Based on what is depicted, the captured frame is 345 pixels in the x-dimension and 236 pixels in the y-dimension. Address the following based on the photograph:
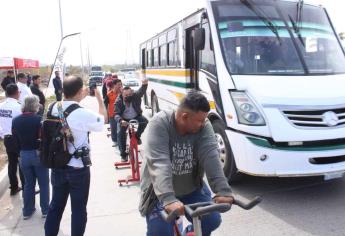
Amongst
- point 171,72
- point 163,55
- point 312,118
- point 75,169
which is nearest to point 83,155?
point 75,169

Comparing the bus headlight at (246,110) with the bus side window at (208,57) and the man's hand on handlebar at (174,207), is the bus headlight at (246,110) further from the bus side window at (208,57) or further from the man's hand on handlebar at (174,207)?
the man's hand on handlebar at (174,207)

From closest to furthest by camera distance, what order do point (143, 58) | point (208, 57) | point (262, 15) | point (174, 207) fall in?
1. point (174, 207)
2. point (262, 15)
3. point (208, 57)
4. point (143, 58)

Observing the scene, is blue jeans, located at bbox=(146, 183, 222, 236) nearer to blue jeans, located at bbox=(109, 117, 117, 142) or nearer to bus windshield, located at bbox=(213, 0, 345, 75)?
bus windshield, located at bbox=(213, 0, 345, 75)

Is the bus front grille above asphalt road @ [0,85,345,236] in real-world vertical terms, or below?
above

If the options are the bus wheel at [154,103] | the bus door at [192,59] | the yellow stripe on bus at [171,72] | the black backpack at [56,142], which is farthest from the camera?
the bus wheel at [154,103]

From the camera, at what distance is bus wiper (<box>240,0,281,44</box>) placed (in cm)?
587

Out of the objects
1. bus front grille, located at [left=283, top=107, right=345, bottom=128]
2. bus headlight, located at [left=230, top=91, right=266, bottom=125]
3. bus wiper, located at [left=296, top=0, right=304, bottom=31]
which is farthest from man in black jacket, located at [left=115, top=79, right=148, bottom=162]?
bus front grille, located at [left=283, top=107, right=345, bottom=128]

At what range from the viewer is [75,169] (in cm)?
370

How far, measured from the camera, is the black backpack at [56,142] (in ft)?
11.9

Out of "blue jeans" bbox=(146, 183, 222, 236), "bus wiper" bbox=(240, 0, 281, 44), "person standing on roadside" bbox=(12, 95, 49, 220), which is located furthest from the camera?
"bus wiper" bbox=(240, 0, 281, 44)

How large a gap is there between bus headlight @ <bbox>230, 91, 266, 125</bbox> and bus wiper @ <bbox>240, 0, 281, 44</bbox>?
130 centimetres

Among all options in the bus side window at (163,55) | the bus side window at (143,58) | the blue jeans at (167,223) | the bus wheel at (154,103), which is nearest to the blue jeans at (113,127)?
the bus side window at (163,55)

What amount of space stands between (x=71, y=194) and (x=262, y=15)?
13.1 feet

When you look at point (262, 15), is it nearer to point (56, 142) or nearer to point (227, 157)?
point (227, 157)
